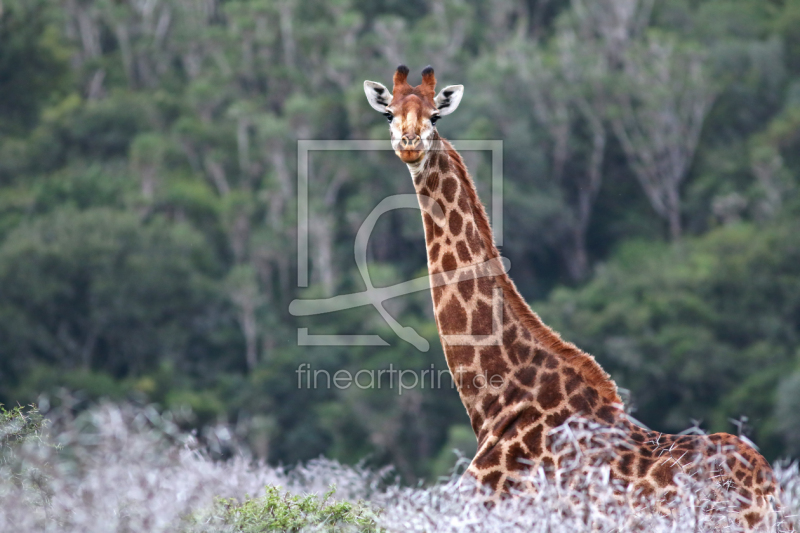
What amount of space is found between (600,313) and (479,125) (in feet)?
40.8

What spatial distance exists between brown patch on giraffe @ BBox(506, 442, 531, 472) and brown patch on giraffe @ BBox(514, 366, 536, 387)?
1.47ft

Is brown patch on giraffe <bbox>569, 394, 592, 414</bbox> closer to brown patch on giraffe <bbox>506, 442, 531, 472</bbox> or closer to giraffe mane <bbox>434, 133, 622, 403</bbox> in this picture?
giraffe mane <bbox>434, 133, 622, 403</bbox>

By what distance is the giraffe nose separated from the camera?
745cm

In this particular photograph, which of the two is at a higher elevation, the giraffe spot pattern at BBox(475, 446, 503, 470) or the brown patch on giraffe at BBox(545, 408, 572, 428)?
the brown patch on giraffe at BBox(545, 408, 572, 428)

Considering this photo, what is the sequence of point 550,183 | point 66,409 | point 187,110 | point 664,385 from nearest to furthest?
point 66,409, point 664,385, point 550,183, point 187,110

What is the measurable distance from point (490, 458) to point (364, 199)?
56299mm

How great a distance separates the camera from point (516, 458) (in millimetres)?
6977

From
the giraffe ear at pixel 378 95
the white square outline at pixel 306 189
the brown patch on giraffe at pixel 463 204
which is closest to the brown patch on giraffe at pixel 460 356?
the brown patch on giraffe at pixel 463 204

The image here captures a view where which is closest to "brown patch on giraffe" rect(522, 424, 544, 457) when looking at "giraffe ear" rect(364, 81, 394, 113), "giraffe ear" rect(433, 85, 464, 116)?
"giraffe ear" rect(433, 85, 464, 116)

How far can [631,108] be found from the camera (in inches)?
2675

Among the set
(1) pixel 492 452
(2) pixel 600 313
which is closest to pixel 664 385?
(2) pixel 600 313

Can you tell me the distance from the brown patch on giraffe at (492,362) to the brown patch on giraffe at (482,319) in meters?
0.12

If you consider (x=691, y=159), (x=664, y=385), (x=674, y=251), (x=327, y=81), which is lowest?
(x=664, y=385)

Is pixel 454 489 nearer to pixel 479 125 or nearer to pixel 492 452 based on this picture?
pixel 492 452
